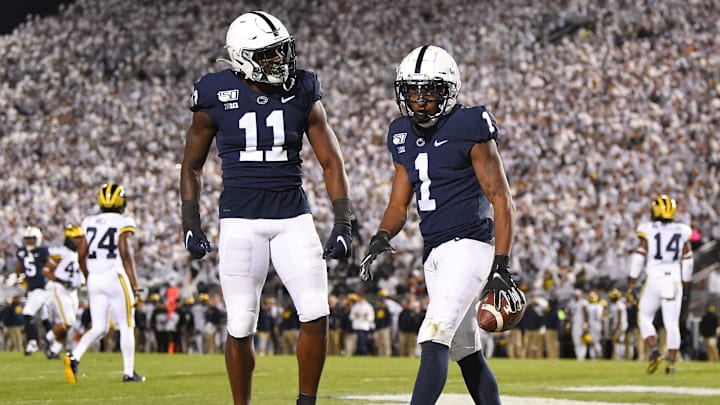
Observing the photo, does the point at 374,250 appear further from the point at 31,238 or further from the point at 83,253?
the point at 31,238

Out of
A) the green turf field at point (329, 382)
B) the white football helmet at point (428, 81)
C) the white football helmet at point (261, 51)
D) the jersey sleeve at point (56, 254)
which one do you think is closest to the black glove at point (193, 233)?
the white football helmet at point (261, 51)

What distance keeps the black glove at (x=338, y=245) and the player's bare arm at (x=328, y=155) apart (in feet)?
0.75

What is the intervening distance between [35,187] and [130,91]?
6.86 metres

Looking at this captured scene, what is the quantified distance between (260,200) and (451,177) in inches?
37.3

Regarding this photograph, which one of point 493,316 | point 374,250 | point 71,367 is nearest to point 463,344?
point 493,316

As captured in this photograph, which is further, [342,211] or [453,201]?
[342,211]

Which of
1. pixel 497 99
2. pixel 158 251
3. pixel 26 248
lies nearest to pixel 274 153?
pixel 26 248

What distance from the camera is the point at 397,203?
5996 millimetres

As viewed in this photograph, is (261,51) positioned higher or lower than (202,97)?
→ higher

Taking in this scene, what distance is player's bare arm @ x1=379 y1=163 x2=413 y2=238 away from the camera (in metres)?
5.96

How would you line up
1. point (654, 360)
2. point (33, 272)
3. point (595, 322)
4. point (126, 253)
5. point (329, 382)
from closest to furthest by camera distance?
point (126, 253) < point (329, 382) < point (654, 360) < point (33, 272) < point (595, 322)

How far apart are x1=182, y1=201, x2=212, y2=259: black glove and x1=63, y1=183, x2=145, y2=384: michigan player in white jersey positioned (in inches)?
193

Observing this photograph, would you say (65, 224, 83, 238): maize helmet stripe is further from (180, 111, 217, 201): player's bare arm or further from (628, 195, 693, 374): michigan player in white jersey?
(180, 111, 217, 201): player's bare arm

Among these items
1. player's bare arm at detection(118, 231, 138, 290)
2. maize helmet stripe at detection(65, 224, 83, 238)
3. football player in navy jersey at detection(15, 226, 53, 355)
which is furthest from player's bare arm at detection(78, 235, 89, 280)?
football player in navy jersey at detection(15, 226, 53, 355)
